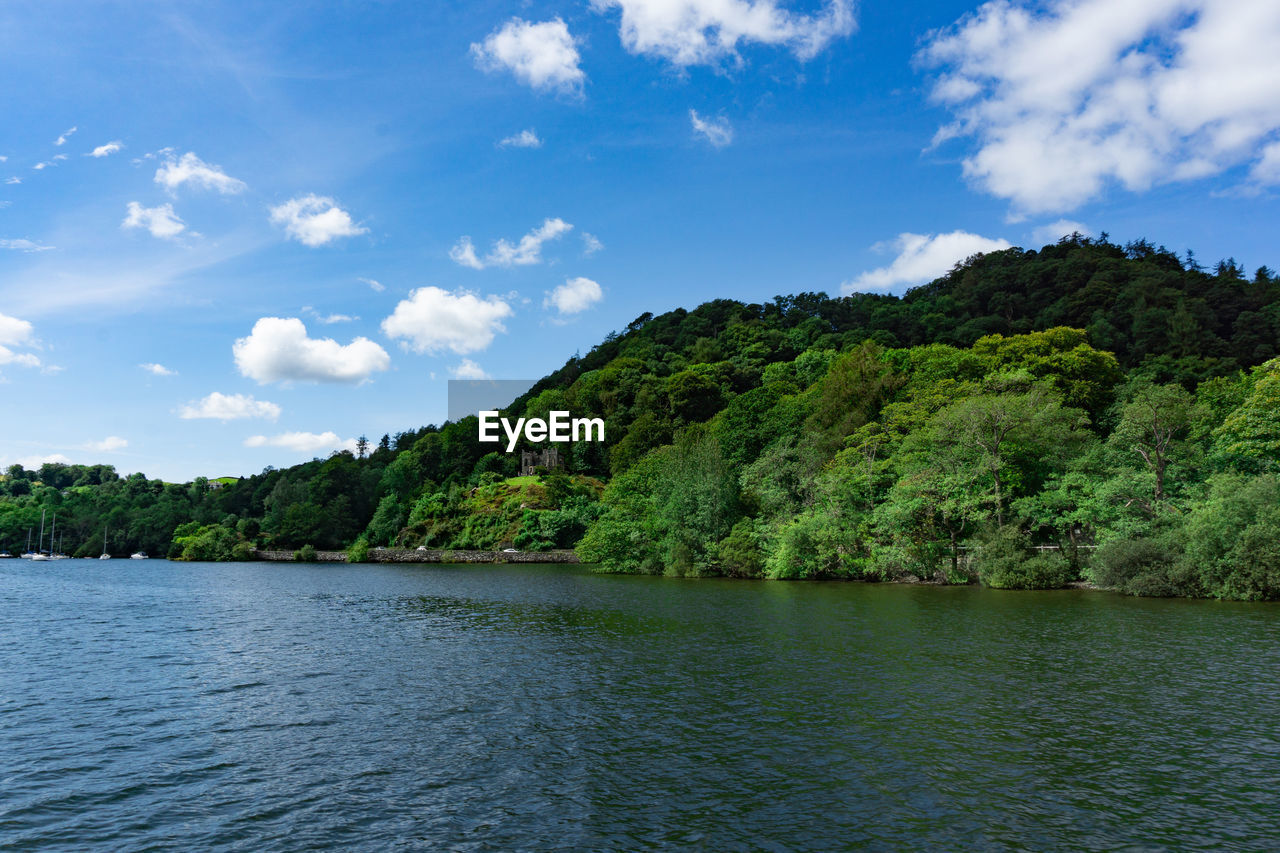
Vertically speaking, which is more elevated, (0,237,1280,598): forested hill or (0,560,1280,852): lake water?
(0,237,1280,598): forested hill

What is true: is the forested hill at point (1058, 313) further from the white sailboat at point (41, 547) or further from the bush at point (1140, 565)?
the white sailboat at point (41, 547)

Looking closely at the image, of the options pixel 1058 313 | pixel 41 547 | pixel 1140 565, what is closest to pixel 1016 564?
pixel 1140 565

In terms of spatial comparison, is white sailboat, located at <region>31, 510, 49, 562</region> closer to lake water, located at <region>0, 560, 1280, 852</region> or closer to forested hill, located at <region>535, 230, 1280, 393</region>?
forested hill, located at <region>535, 230, 1280, 393</region>

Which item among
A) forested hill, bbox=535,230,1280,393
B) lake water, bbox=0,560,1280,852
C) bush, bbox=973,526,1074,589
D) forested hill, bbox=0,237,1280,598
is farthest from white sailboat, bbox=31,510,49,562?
bush, bbox=973,526,1074,589

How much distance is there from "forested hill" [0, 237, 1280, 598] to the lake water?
43.1ft

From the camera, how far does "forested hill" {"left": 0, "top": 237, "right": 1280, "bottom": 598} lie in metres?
43.6

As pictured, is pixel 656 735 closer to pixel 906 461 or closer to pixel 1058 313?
pixel 906 461

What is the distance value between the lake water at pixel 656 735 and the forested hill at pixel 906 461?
1314cm

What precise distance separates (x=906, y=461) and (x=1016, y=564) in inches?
455

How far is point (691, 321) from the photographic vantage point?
552ft

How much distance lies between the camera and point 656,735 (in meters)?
15.8

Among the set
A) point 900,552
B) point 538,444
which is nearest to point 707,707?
point 900,552

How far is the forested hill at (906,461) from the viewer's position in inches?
1715

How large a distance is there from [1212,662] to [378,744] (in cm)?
2426
